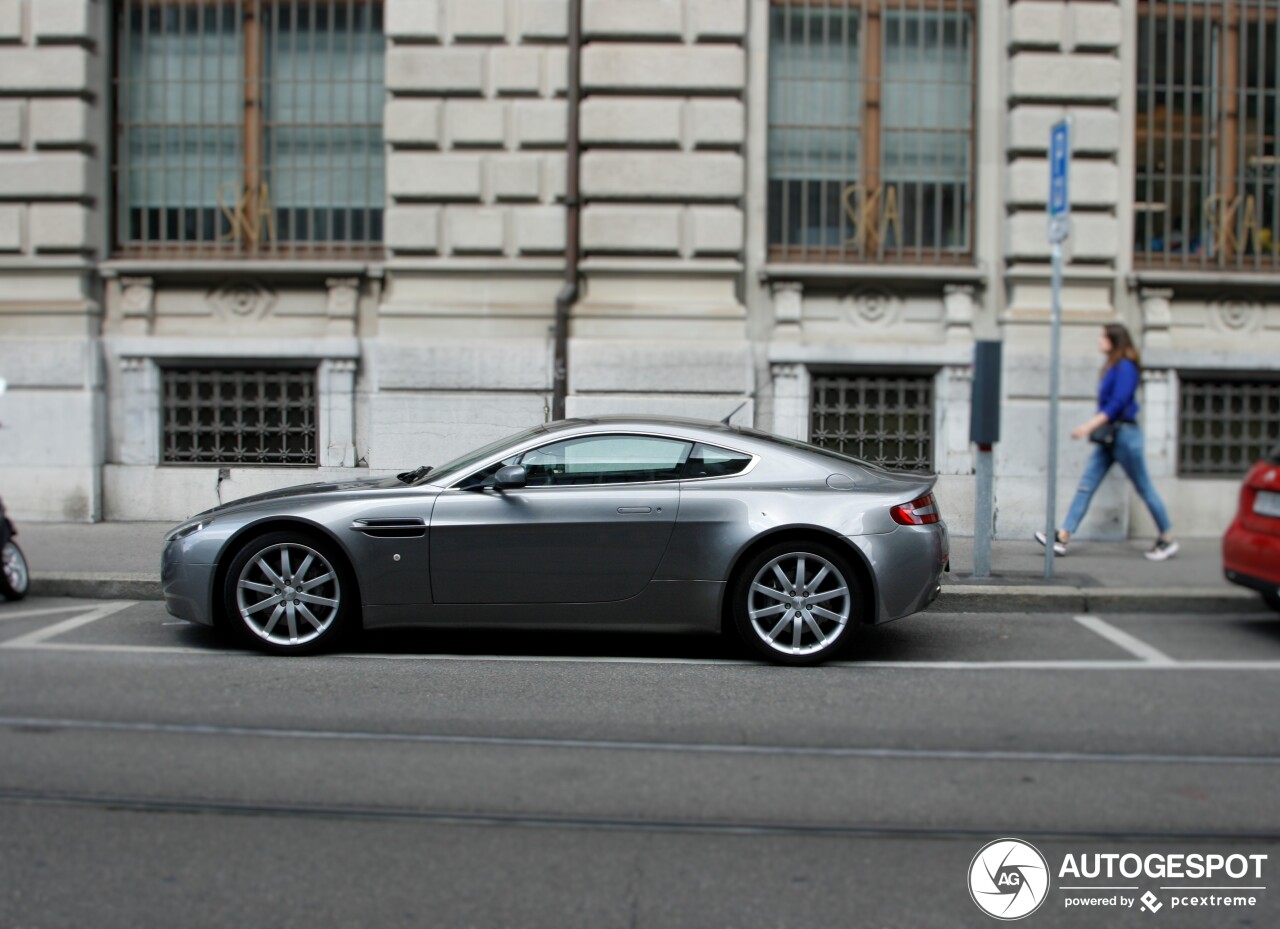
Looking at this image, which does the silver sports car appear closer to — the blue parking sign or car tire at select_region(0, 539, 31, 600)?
car tire at select_region(0, 539, 31, 600)

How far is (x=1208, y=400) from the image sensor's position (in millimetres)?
12164

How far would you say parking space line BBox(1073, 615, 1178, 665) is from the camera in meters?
7.42

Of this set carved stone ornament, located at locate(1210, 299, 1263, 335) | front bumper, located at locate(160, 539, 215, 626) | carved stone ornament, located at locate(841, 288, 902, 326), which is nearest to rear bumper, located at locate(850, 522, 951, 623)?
front bumper, located at locate(160, 539, 215, 626)

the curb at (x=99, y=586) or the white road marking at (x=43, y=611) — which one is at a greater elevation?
the curb at (x=99, y=586)

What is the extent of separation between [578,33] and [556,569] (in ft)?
21.1

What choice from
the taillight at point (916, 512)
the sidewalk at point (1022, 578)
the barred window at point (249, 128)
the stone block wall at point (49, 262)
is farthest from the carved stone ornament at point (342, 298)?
the taillight at point (916, 512)

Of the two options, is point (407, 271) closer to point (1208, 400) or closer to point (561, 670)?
point (561, 670)

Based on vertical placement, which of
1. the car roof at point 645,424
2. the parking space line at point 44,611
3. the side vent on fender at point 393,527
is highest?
the car roof at point 645,424

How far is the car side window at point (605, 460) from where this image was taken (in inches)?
284

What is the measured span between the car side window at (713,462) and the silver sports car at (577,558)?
3 centimetres

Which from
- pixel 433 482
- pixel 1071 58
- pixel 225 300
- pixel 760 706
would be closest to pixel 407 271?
pixel 225 300

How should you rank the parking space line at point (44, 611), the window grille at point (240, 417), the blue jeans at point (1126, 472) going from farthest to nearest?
1. the window grille at point (240, 417)
2. the blue jeans at point (1126, 472)
3. the parking space line at point (44, 611)

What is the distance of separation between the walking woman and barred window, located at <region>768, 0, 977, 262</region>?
2.32m

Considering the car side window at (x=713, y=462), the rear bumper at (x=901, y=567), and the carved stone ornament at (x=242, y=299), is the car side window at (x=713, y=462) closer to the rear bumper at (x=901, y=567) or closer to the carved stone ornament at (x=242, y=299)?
the rear bumper at (x=901, y=567)
